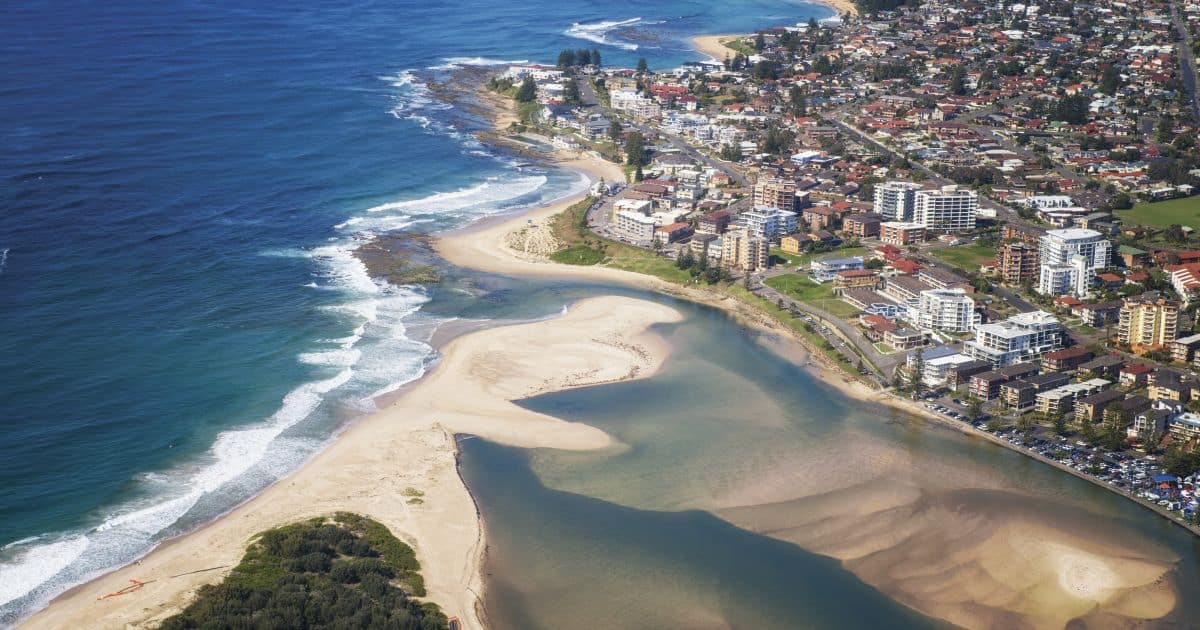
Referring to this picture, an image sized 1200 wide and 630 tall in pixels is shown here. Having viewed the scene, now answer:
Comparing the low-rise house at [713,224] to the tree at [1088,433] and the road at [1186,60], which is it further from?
the road at [1186,60]

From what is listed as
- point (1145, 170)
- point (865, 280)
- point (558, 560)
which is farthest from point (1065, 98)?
point (558, 560)

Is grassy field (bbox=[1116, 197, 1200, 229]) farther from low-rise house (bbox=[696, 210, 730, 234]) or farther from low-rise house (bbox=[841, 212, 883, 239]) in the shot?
low-rise house (bbox=[696, 210, 730, 234])

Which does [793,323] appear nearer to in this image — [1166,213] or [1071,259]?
[1071,259]

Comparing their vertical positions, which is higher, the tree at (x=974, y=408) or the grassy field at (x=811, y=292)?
the grassy field at (x=811, y=292)

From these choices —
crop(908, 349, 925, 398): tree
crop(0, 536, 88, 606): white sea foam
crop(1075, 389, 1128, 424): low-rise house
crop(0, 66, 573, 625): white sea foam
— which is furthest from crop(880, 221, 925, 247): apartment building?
crop(0, 536, 88, 606): white sea foam

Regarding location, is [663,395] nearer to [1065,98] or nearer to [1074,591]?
[1074,591]

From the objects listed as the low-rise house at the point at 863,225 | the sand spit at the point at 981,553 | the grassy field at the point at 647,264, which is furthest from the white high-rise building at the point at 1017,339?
the low-rise house at the point at 863,225

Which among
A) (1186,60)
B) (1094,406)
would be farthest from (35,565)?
(1186,60)
